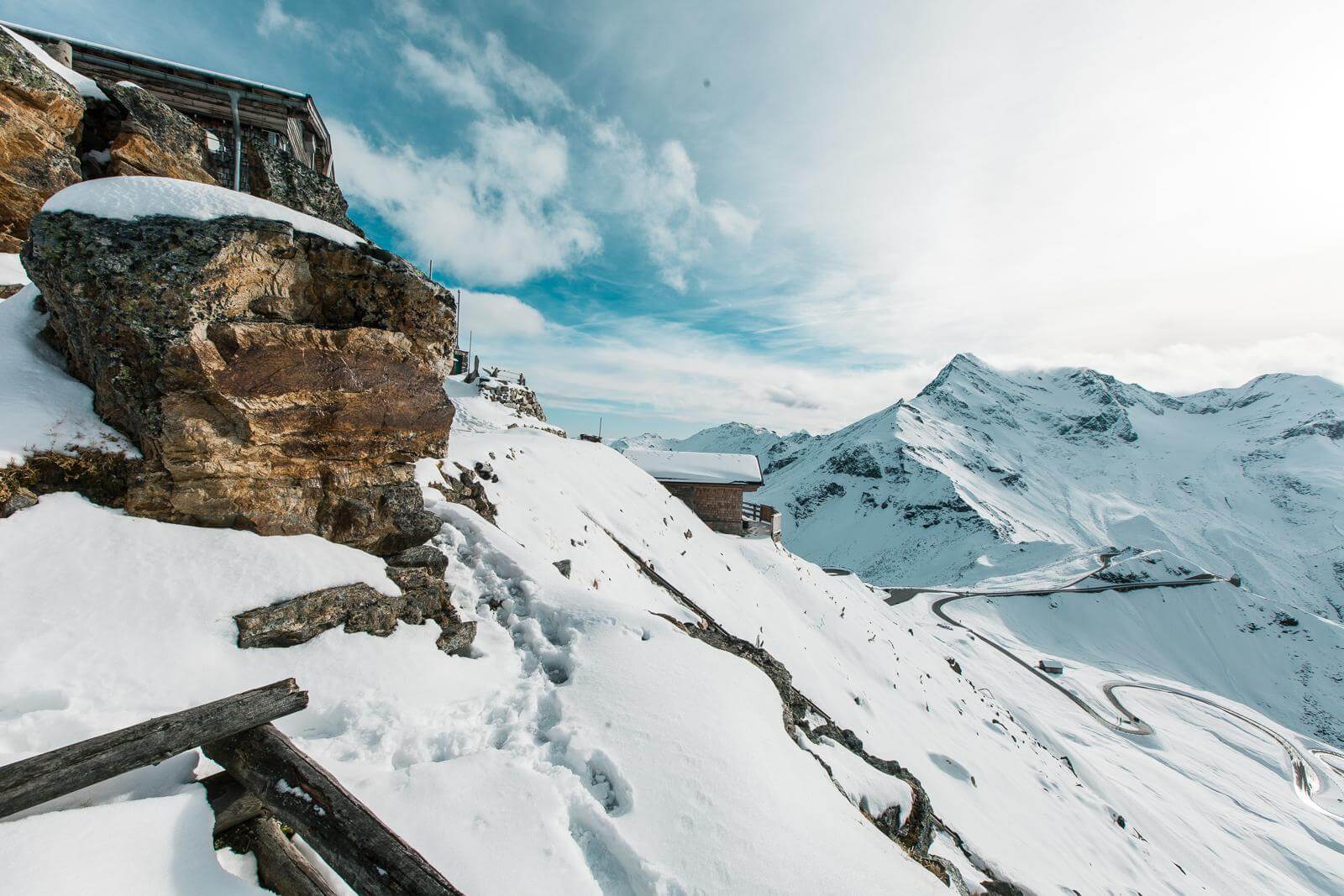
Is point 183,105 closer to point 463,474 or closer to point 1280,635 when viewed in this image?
point 463,474

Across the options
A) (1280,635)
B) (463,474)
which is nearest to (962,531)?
(1280,635)

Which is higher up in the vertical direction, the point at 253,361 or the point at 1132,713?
the point at 253,361

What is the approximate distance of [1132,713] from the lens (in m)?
37.8

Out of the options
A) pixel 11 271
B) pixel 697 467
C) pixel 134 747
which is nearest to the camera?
pixel 134 747

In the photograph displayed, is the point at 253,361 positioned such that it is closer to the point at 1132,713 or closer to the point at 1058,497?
the point at 1132,713

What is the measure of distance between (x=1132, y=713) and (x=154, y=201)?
56816 mm

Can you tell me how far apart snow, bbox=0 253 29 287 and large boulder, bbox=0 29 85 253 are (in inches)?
25.6

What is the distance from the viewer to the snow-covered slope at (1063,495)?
108m

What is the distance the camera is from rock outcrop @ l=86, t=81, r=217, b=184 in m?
12.4

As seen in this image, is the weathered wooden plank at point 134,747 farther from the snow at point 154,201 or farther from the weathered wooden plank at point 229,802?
the snow at point 154,201

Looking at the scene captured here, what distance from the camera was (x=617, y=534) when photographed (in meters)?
16.3

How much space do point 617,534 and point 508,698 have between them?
1015 cm

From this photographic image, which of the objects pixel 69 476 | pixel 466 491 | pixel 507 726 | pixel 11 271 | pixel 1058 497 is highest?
pixel 11 271

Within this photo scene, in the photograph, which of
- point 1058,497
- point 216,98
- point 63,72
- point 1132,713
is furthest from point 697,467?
point 1058,497
